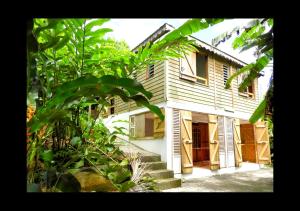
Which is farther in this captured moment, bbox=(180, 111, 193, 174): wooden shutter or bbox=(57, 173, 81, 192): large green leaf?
bbox=(180, 111, 193, 174): wooden shutter

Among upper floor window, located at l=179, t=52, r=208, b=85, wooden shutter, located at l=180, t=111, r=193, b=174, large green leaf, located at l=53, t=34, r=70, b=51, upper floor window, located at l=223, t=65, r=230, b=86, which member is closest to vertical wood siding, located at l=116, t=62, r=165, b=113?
upper floor window, located at l=179, t=52, r=208, b=85

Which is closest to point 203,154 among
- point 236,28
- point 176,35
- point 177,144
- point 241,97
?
point 241,97

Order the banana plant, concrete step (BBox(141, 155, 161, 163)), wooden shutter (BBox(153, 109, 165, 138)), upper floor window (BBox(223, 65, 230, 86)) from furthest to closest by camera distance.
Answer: upper floor window (BBox(223, 65, 230, 86)) < wooden shutter (BBox(153, 109, 165, 138)) < concrete step (BBox(141, 155, 161, 163)) < the banana plant

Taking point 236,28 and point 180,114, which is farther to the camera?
point 180,114

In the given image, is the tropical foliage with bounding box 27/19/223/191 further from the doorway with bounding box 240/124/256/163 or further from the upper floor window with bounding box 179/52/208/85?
the doorway with bounding box 240/124/256/163

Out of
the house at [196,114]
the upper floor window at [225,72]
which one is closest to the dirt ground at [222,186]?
the house at [196,114]

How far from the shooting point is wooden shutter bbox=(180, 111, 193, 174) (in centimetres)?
606

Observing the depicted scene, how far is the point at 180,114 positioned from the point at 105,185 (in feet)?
15.7

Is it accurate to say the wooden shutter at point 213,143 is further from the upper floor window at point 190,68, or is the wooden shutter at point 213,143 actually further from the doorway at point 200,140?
the doorway at point 200,140

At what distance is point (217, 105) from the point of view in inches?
297

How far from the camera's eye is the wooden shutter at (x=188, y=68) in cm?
658

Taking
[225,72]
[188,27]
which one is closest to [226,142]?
[225,72]
